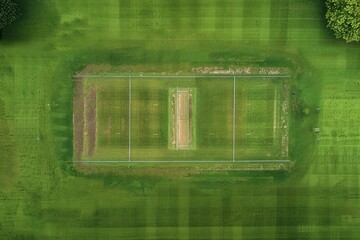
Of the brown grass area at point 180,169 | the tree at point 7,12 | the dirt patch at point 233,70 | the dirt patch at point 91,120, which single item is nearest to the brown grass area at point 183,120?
the brown grass area at point 180,169

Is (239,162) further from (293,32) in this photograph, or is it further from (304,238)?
(293,32)

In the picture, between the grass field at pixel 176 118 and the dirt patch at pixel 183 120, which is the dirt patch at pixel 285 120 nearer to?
the grass field at pixel 176 118

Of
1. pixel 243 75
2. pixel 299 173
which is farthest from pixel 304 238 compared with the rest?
pixel 243 75

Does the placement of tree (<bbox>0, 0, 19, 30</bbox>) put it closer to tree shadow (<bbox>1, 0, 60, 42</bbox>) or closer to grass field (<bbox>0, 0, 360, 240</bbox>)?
tree shadow (<bbox>1, 0, 60, 42</bbox>)

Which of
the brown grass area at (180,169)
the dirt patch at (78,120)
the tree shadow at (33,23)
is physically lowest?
the brown grass area at (180,169)

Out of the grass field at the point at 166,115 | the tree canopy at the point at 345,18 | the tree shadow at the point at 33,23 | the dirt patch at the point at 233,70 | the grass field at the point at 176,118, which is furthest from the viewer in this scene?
the dirt patch at the point at 233,70

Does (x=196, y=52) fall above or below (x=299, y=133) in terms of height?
above

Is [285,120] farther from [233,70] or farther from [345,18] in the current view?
[345,18]
